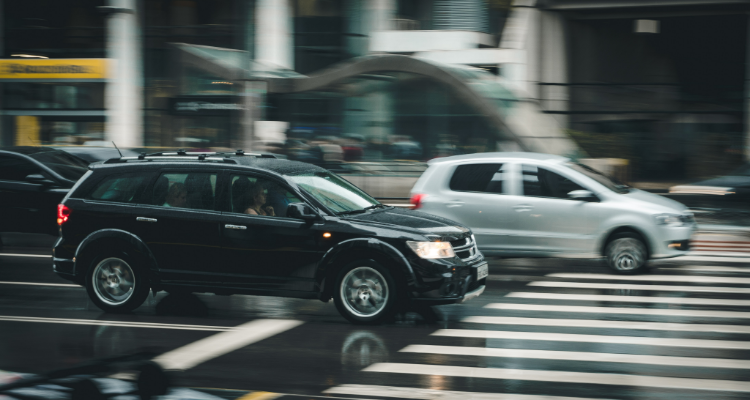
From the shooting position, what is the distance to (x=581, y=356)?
664 cm

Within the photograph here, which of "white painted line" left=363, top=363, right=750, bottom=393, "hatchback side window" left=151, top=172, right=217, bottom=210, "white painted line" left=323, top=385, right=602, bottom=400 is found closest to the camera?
"white painted line" left=323, top=385, right=602, bottom=400

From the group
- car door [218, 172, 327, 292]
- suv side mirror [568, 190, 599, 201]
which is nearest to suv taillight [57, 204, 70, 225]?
car door [218, 172, 327, 292]

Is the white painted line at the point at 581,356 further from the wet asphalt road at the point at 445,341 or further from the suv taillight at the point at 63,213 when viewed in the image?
the suv taillight at the point at 63,213

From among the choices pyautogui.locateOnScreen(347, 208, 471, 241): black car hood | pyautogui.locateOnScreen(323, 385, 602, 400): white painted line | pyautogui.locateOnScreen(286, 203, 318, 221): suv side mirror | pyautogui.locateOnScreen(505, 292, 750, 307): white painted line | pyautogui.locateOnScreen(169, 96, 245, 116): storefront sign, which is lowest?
pyautogui.locateOnScreen(323, 385, 602, 400): white painted line

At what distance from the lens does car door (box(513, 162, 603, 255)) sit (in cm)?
1112

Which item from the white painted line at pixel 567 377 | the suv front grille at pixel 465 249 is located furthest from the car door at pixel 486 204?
the white painted line at pixel 567 377

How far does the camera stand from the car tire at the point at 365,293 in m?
7.83

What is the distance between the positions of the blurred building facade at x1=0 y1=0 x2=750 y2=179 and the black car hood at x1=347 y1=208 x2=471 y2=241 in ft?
42.7

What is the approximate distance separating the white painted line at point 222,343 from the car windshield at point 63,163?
7.55 meters

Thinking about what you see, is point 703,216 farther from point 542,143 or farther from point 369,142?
point 369,142

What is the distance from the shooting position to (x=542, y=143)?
2172 centimetres

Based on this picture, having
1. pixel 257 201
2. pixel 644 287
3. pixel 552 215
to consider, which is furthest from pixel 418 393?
pixel 552 215

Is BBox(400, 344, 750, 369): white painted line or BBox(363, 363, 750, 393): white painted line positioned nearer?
BBox(363, 363, 750, 393): white painted line

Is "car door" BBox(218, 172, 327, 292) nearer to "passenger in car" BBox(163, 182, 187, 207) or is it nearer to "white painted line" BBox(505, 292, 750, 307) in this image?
"passenger in car" BBox(163, 182, 187, 207)
